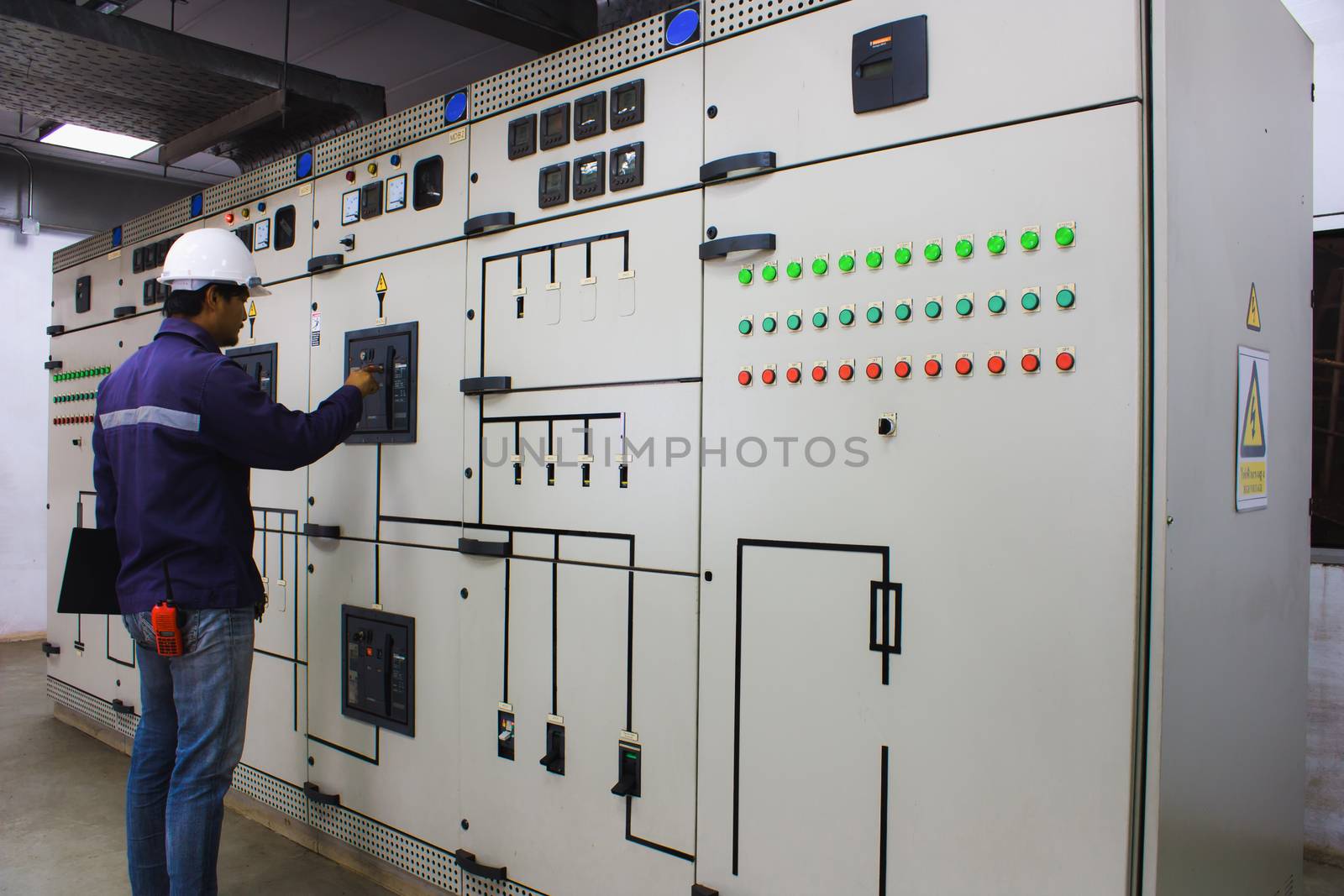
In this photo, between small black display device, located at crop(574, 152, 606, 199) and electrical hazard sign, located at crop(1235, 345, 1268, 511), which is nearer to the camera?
electrical hazard sign, located at crop(1235, 345, 1268, 511)

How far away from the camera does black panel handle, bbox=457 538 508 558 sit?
231 centimetres

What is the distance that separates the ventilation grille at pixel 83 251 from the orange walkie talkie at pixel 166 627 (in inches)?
112

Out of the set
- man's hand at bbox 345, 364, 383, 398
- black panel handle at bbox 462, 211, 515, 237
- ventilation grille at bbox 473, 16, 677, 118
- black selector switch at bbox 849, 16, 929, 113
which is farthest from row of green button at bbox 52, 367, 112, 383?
black selector switch at bbox 849, 16, 929, 113

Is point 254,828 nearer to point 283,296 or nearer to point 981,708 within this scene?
point 283,296

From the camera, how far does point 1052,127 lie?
1479 millimetres

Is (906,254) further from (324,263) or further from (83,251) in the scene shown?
(83,251)

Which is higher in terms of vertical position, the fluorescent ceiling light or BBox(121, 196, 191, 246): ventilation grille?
the fluorescent ceiling light

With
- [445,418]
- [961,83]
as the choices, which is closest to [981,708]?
[961,83]

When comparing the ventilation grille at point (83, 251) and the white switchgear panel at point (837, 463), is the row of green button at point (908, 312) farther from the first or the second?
the ventilation grille at point (83, 251)

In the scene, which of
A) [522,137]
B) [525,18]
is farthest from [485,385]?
[525,18]

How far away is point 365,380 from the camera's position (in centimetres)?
245

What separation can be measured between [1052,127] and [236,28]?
13.0 feet

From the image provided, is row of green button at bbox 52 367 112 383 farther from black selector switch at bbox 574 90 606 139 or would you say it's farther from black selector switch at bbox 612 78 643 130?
black selector switch at bbox 612 78 643 130

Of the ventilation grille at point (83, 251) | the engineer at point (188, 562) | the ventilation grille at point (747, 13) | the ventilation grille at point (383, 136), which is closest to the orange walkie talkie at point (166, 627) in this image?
the engineer at point (188, 562)
